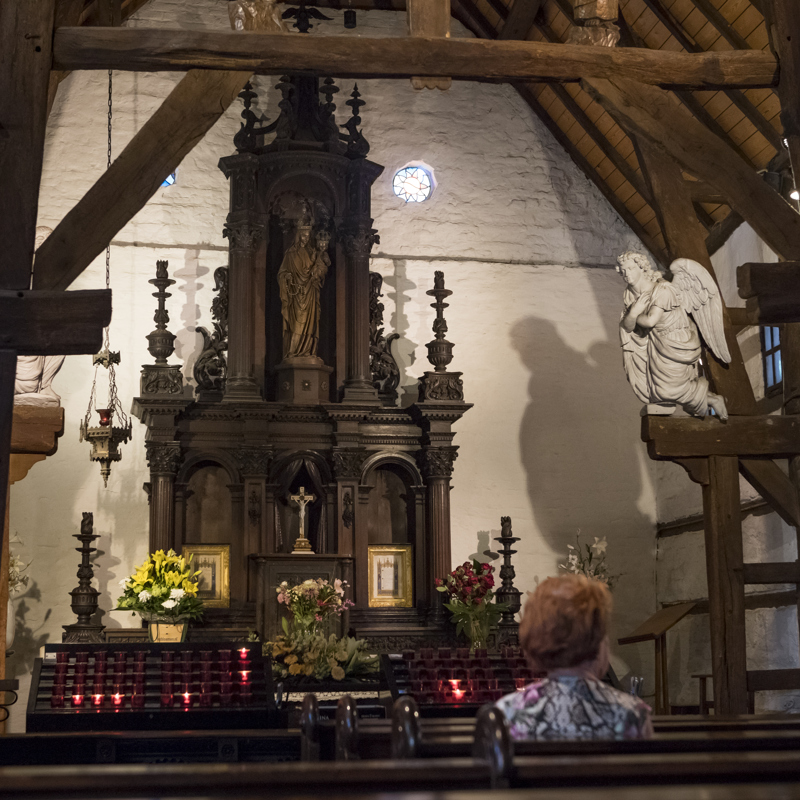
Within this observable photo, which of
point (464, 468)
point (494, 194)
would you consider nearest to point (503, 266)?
point (494, 194)

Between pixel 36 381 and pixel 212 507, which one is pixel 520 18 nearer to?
pixel 212 507

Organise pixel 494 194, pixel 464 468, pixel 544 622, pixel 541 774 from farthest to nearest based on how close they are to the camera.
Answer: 1. pixel 494 194
2. pixel 464 468
3. pixel 544 622
4. pixel 541 774

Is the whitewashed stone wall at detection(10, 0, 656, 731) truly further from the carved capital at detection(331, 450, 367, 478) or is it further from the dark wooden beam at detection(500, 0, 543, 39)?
the carved capital at detection(331, 450, 367, 478)

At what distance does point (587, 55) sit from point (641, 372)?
2.15m

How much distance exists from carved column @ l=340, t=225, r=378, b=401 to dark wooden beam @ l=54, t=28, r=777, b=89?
480cm

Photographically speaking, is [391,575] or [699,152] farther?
[391,575]

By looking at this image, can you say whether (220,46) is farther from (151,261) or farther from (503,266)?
(503,266)

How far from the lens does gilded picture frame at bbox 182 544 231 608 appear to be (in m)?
11.1

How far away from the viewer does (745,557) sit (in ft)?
36.2

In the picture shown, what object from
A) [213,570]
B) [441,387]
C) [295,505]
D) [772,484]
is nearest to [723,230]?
[441,387]

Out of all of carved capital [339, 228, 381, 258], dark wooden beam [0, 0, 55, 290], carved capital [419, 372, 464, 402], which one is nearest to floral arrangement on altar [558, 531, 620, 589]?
A: carved capital [419, 372, 464, 402]

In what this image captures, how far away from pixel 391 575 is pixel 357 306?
111 inches

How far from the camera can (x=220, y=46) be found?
6879mm

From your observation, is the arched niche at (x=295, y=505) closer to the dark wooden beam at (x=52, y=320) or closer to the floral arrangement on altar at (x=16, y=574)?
the floral arrangement on altar at (x=16, y=574)
